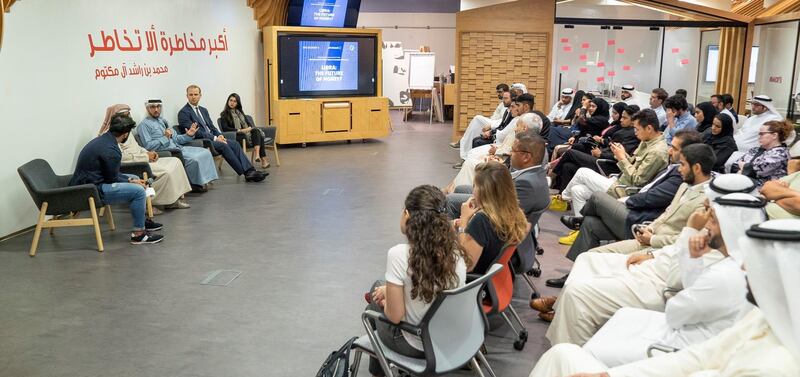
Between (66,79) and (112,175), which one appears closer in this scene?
(112,175)

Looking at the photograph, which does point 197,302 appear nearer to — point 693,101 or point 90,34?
point 90,34

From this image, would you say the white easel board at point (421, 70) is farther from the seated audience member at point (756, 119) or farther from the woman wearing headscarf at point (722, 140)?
the woman wearing headscarf at point (722, 140)

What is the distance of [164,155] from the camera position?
8164 mm

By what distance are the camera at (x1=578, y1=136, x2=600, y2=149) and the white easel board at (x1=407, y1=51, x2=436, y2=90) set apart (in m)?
10.2

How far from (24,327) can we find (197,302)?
1.07 metres

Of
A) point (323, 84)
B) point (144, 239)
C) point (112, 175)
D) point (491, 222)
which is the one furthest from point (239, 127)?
point (491, 222)

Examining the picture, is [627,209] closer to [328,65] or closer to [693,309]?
[693,309]

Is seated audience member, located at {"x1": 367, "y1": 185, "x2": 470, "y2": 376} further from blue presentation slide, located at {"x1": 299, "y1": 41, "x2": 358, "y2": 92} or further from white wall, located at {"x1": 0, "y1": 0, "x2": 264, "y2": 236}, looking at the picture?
blue presentation slide, located at {"x1": 299, "y1": 41, "x2": 358, "y2": 92}

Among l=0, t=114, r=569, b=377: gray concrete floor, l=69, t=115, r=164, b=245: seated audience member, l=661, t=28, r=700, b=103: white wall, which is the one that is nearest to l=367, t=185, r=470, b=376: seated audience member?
l=0, t=114, r=569, b=377: gray concrete floor

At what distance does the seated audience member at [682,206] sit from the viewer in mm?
4266

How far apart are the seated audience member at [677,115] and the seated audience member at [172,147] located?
5.49 metres

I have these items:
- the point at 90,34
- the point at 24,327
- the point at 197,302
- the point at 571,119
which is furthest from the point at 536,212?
the point at 571,119

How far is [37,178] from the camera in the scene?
6.14 m

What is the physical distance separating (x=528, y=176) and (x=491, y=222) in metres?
1.14
